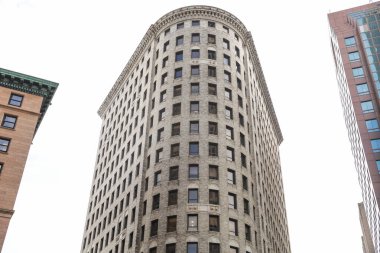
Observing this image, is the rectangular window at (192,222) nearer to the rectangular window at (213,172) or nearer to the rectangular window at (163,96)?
the rectangular window at (213,172)

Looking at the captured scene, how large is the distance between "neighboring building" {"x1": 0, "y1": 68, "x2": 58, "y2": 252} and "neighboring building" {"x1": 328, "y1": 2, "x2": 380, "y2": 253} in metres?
48.0

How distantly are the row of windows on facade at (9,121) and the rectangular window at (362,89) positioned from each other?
53637 millimetres

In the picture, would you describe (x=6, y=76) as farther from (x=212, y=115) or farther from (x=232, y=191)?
(x=232, y=191)

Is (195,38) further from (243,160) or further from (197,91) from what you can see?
(243,160)

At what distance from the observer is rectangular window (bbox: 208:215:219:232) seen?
163 feet

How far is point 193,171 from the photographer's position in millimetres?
53875

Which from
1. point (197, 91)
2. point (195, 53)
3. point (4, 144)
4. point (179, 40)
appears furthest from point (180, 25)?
point (4, 144)

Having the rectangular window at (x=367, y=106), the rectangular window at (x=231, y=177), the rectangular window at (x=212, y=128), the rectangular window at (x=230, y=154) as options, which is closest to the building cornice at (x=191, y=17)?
the rectangular window at (x=367, y=106)

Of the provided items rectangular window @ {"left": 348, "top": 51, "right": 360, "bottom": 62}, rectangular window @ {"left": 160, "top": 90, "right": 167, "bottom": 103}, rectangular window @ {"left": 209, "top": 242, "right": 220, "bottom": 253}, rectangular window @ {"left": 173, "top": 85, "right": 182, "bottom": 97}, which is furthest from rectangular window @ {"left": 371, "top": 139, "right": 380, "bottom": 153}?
rectangular window @ {"left": 160, "top": 90, "right": 167, "bottom": 103}

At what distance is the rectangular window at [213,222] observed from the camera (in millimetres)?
49781

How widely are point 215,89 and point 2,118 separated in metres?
28.1

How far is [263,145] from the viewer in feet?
249

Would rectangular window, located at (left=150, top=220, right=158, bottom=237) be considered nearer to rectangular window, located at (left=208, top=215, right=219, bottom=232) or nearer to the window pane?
rectangular window, located at (left=208, top=215, right=219, bottom=232)

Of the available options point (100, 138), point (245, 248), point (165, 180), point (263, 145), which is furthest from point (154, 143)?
point (100, 138)
